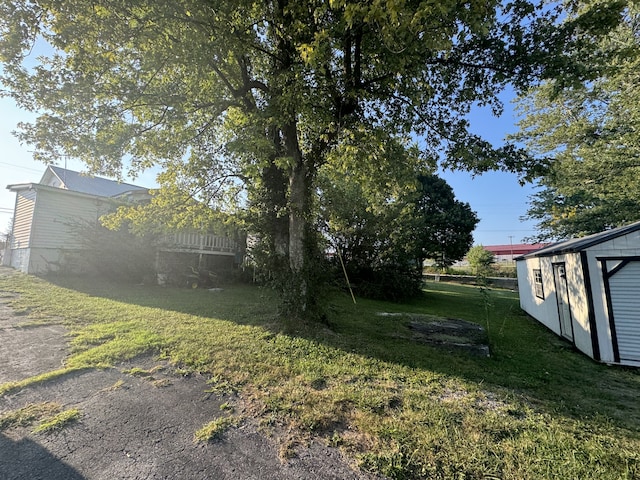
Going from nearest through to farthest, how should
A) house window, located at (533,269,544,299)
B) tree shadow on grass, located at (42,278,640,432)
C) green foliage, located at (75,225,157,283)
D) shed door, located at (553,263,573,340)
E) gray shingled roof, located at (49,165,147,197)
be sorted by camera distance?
tree shadow on grass, located at (42,278,640,432)
shed door, located at (553,263,573,340)
house window, located at (533,269,544,299)
green foliage, located at (75,225,157,283)
gray shingled roof, located at (49,165,147,197)

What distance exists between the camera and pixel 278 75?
5.49 metres

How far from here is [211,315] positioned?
716 cm

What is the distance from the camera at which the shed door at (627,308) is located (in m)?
5.05

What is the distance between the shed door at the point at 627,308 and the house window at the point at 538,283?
13.0ft

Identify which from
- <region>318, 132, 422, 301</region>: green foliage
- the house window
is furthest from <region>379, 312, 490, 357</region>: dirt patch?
<region>318, 132, 422, 301</region>: green foliage

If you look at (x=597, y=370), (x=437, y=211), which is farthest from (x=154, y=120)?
(x=437, y=211)

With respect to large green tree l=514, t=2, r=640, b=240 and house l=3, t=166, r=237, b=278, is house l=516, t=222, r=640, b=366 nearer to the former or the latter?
large green tree l=514, t=2, r=640, b=240

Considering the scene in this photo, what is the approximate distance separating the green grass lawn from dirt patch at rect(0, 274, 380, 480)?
208 mm

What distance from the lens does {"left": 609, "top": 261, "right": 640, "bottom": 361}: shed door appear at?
505 cm

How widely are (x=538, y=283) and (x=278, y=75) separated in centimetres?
1002

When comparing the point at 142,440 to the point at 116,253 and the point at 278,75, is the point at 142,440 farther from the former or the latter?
the point at 116,253

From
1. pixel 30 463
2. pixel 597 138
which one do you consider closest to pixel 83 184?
pixel 30 463

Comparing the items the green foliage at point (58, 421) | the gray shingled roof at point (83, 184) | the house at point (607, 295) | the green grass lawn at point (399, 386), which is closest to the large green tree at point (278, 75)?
the green grass lawn at point (399, 386)

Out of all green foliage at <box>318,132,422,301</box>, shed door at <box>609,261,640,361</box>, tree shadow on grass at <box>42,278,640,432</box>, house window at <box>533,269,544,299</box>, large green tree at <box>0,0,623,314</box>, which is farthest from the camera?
green foliage at <box>318,132,422,301</box>
